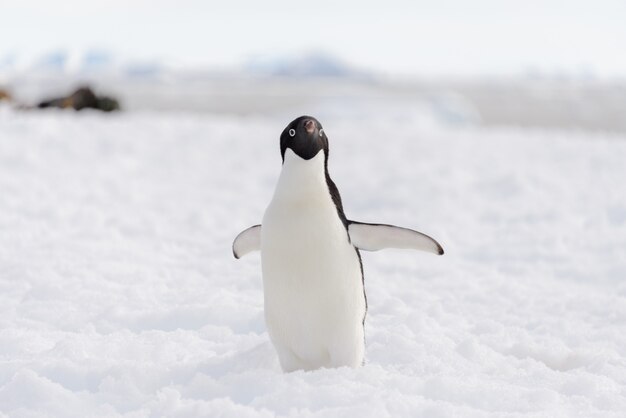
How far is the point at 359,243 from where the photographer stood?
99.5 inches

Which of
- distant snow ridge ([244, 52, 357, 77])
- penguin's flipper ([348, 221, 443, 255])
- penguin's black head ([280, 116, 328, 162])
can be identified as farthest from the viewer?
distant snow ridge ([244, 52, 357, 77])

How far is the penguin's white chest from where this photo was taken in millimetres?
2400

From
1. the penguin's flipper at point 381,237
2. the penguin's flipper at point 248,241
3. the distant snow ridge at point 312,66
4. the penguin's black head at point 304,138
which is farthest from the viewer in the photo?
the distant snow ridge at point 312,66

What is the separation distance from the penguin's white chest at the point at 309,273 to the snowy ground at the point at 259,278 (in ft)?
0.39

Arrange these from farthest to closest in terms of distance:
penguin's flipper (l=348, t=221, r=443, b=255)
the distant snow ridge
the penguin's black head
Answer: the distant snow ridge, penguin's flipper (l=348, t=221, r=443, b=255), the penguin's black head

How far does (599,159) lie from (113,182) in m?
5.41

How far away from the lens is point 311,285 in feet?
7.97

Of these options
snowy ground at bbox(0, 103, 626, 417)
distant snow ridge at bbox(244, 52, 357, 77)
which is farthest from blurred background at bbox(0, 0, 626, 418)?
distant snow ridge at bbox(244, 52, 357, 77)

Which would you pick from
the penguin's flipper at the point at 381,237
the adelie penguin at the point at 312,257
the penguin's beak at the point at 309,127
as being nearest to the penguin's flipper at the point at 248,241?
the adelie penguin at the point at 312,257

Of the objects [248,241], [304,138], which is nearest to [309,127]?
[304,138]

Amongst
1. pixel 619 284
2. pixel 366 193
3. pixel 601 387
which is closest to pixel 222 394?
pixel 601 387

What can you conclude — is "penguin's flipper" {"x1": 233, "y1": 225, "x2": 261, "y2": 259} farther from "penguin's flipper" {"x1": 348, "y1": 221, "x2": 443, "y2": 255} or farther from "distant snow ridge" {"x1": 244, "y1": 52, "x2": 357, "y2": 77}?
"distant snow ridge" {"x1": 244, "y1": 52, "x2": 357, "y2": 77}

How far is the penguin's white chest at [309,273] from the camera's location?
2.40 m

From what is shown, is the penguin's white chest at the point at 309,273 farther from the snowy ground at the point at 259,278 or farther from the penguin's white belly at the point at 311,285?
the snowy ground at the point at 259,278
